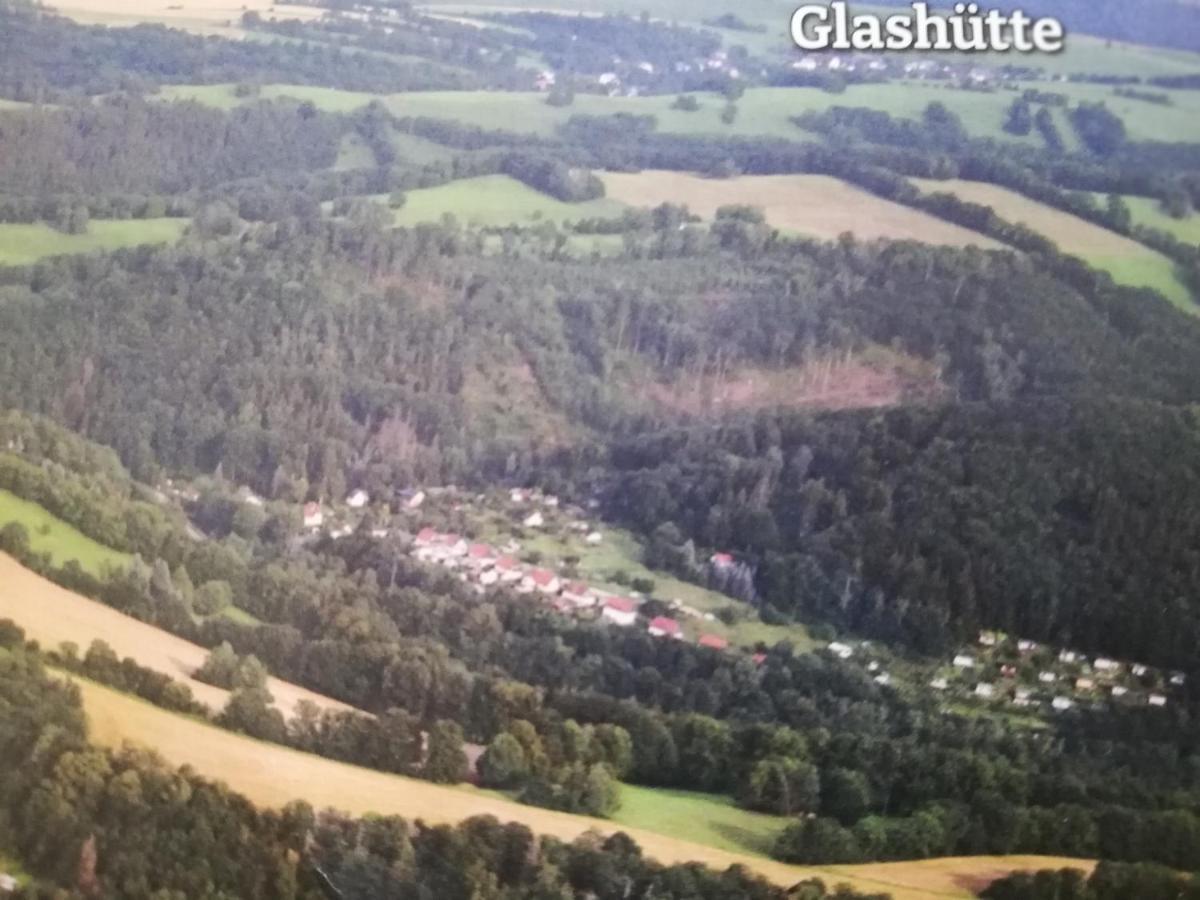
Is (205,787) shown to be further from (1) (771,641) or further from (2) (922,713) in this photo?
(2) (922,713)

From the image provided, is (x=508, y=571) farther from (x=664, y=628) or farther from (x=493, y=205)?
(x=493, y=205)

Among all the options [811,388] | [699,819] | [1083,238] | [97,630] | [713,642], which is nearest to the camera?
[699,819]

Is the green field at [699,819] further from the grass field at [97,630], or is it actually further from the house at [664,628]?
the grass field at [97,630]

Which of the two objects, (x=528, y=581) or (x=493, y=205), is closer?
(x=528, y=581)

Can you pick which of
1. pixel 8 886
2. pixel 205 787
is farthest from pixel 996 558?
pixel 8 886

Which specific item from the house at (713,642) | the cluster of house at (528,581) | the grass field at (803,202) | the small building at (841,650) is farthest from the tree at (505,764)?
the grass field at (803,202)

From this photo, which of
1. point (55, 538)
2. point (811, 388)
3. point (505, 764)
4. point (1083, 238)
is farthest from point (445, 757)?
point (1083, 238)
